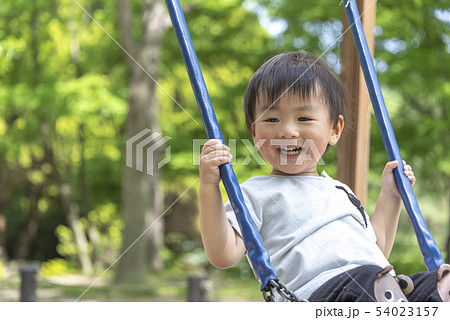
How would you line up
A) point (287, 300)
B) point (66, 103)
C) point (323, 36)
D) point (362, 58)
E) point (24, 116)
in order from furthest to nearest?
point (24, 116), point (66, 103), point (323, 36), point (362, 58), point (287, 300)

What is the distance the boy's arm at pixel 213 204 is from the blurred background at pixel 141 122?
5.15ft

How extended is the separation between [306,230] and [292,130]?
0.15m

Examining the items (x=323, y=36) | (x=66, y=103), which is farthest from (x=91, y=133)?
(x=323, y=36)

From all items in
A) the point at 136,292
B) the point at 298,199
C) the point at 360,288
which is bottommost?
the point at 136,292

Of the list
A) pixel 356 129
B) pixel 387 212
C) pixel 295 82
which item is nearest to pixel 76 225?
pixel 356 129

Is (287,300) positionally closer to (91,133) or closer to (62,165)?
(91,133)

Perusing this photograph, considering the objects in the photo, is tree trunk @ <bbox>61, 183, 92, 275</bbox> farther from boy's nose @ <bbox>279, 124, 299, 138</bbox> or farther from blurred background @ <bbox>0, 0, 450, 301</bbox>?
boy's nose @ <bbox>279, 124, 299, 138</bbox>

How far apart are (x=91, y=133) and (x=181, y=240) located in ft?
6.41

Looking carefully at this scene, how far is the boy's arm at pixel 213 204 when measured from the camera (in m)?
0.85

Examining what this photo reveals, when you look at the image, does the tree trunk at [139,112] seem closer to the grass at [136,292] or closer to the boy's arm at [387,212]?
the grass at [136,292]

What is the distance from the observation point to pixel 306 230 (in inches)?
35.8

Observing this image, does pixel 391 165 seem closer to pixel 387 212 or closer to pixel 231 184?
pixel 387 212

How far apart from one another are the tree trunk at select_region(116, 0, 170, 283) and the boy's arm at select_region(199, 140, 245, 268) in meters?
4.08

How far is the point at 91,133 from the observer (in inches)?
264
